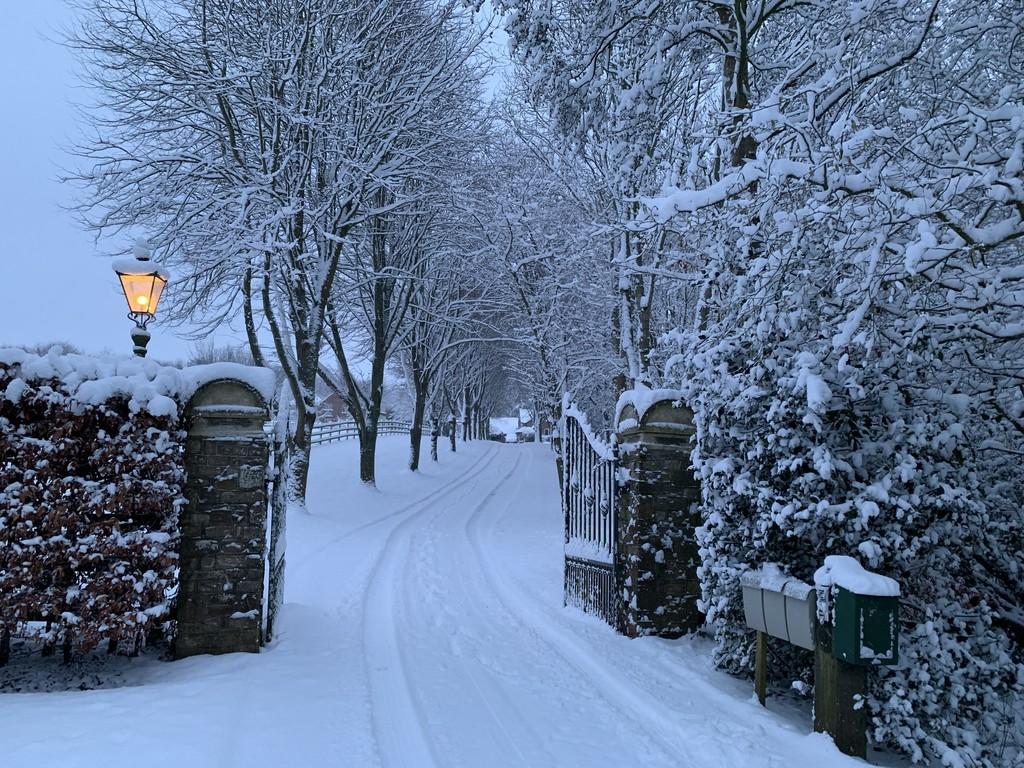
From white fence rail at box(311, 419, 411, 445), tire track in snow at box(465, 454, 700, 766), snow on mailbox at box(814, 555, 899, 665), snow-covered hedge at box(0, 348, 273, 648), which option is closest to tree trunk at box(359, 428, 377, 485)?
white fence rail at box(311, 419, 411, 445)

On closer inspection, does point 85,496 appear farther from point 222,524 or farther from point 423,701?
point 423,701

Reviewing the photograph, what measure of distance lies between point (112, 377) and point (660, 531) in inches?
193

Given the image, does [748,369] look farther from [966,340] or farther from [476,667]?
[476,667]

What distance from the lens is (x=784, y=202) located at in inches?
223

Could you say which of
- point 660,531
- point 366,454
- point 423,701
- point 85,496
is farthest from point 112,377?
point 366,454

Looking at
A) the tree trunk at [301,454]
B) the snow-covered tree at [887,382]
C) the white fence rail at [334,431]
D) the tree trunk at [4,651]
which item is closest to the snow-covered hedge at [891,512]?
the snow-covered tree at [887,382]

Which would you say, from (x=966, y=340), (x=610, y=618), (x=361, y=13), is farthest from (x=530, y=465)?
(x=966, y=340)

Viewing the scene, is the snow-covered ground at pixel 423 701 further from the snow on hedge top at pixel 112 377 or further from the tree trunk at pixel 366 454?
the tree trunk at pixel 366 454

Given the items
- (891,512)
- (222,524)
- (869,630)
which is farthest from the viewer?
(222,524)

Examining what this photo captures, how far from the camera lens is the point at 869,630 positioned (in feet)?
13.4

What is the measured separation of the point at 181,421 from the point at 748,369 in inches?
180

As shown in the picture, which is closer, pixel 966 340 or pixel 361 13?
pixel 966 340

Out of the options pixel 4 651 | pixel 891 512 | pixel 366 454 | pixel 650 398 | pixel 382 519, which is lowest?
pixel 382 519

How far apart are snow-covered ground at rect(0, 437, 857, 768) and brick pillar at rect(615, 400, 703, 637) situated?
279 millimetres
